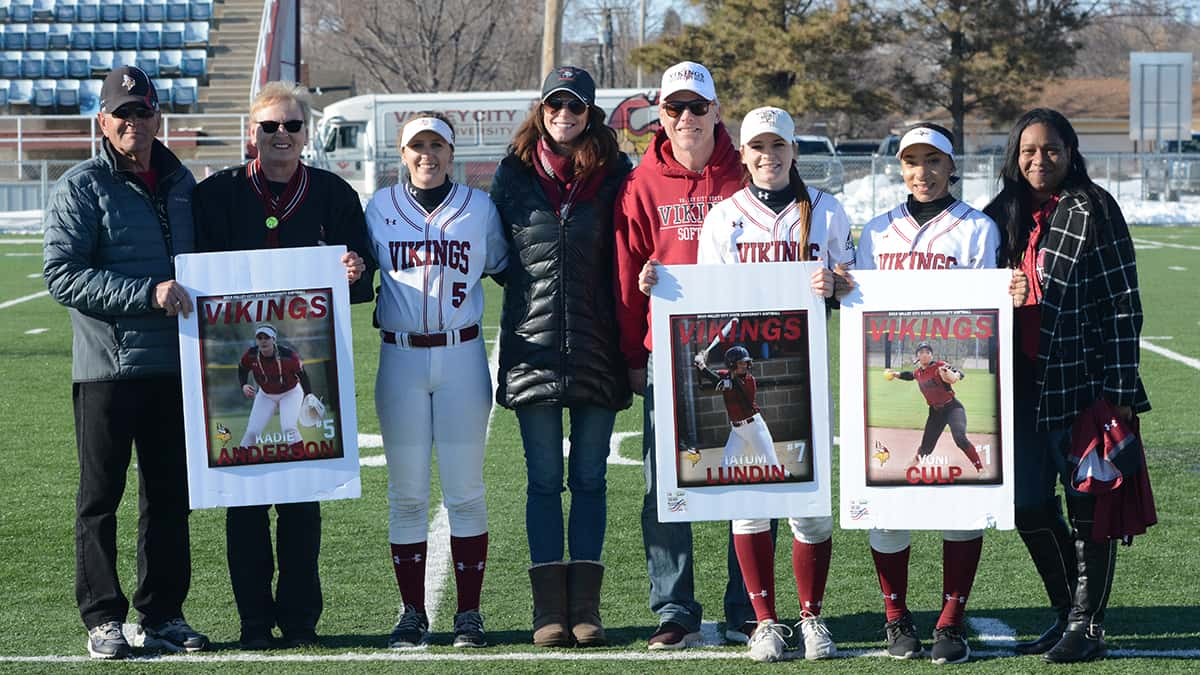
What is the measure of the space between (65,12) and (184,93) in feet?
20.6

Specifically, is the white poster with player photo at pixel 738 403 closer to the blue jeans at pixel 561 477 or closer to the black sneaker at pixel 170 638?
the blue jeans at pixel 561 477

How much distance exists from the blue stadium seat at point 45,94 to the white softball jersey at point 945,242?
123 ft

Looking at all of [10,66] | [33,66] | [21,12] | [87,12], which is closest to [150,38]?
[87,12]

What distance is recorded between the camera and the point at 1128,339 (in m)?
4.49

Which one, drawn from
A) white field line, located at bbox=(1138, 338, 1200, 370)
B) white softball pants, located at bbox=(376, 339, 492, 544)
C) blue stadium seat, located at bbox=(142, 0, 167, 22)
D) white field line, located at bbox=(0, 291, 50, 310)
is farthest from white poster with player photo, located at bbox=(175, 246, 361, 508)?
blue stadium seat, located at bbox=(142, 0, 167, 22)

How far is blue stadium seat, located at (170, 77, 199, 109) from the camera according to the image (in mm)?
38162

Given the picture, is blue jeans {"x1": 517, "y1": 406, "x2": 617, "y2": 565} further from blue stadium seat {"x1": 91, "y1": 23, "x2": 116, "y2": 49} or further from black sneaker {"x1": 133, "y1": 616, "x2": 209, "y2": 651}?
blue stadium seat {"x1": 91, "y1": 23, "x2": 116, "y2": 49}

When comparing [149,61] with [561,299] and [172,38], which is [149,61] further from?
[561,299]

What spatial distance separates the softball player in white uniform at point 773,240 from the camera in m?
4.57

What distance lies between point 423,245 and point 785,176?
3.89 feet

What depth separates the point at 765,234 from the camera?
15.1 feet

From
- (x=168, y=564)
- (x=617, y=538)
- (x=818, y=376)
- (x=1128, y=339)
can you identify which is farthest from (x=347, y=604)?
(x=1128, y=339)

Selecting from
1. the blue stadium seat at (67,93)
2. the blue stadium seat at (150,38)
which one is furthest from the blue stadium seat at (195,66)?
the blue stadium seat at (67,93)

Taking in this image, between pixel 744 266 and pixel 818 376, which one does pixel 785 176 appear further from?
→ pixel 818 376
